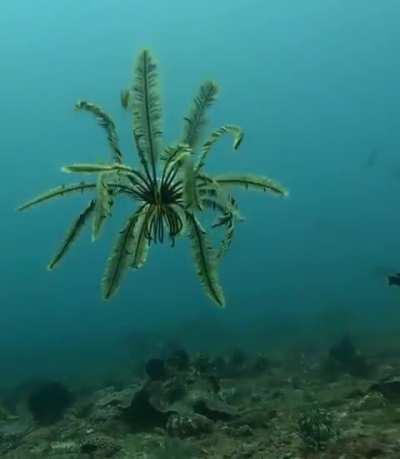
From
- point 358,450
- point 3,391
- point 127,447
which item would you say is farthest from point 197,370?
point 3,391

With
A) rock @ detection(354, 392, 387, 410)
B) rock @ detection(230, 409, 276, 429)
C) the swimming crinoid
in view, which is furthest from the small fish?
the swimming crinoid

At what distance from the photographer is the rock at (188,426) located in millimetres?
11734

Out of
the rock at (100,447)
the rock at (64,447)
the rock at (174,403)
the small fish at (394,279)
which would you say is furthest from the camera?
the small fish at (394,279)

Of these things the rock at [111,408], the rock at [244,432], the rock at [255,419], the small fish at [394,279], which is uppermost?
the small fish at [394,279]

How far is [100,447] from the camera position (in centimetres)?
1123

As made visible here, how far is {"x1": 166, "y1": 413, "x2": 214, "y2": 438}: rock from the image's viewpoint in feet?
38.5

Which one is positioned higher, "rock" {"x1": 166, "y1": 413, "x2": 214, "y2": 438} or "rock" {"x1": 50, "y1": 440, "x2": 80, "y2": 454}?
"rock" {"x1": 166, "y1": 413, "x2": 214, "y2": 438}

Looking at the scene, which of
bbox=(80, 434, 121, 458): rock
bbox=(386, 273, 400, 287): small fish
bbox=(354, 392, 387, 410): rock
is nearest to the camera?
bbox=(80, 434, 121, 458): rock

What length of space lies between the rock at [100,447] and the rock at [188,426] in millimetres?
1227

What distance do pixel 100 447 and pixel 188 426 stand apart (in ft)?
6.20

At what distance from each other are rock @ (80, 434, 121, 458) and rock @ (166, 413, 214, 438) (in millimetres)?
1227

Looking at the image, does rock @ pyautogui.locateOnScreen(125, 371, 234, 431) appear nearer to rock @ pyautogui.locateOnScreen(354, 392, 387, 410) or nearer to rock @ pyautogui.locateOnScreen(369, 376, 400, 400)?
rock @ pyautogui.locateOnScreen(354, 392, 387, 410)

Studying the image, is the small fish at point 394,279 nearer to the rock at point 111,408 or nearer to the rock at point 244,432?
the rock at point 244,432

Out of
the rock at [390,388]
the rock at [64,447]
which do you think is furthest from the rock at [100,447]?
the rock at [390,388]
